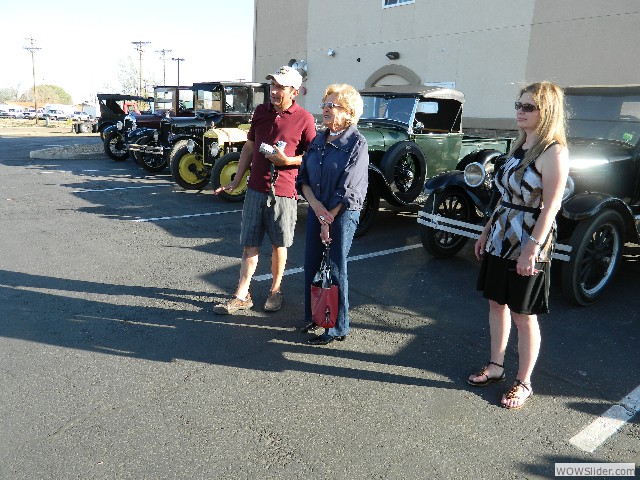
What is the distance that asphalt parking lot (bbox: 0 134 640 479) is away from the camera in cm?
247

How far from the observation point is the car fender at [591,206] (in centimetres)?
430

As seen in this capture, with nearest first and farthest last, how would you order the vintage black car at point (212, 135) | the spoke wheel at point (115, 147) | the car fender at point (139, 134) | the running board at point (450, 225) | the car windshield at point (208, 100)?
the running board at point (450, 225) → the vintage black car at point (212, 135) → the car windshield at point (208, 100) → the car fender at point (139, 134) → the spoke wheel at point (115, 147)

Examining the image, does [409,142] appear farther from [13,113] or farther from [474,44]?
[13,113]

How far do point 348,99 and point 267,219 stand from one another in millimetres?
1168

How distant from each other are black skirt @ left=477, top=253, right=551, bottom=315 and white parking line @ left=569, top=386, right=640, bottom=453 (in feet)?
2.18

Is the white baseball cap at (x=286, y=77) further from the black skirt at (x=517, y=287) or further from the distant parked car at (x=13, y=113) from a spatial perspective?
the distant parked car at (x=13, y=113)

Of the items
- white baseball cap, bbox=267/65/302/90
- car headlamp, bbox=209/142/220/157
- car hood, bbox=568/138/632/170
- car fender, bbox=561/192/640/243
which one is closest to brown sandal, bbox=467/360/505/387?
car fender, bbox=561/192/640/243

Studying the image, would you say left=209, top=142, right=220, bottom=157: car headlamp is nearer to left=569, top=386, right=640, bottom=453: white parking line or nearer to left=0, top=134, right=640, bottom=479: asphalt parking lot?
left=0, top=134, right=640, bottom=479: asphalt parking lot

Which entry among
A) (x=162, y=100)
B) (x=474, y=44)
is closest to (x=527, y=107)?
(x=474, y=44)

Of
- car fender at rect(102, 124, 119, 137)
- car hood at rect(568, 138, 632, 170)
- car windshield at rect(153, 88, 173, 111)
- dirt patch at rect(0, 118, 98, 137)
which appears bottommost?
dirt patch at rect(0, 118, 98, 137)

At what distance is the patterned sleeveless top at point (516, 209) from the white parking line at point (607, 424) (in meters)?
0.94

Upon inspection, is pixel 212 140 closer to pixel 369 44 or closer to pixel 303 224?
pixel 303 224

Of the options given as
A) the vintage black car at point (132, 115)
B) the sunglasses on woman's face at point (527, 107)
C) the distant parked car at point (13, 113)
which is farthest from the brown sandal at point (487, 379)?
the distant parked car at point (13, 113)

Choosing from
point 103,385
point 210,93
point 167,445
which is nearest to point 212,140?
point 210,93
